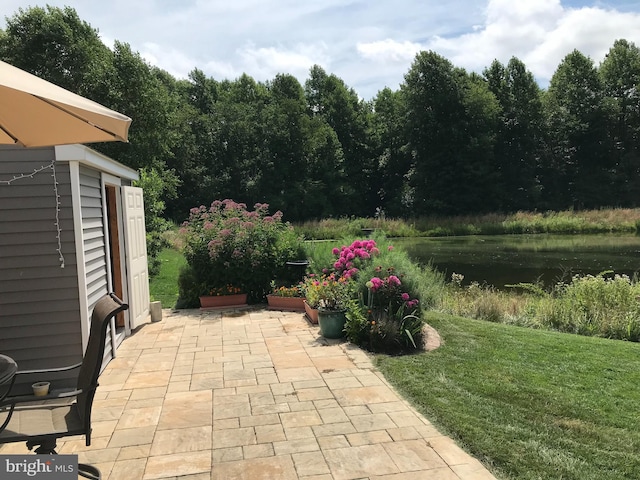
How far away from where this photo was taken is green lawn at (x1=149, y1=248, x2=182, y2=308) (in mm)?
8141

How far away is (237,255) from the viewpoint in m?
7.18

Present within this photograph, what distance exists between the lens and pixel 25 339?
3961 mm

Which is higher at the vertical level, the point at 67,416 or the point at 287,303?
the point at 67,416

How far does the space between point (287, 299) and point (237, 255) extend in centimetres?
102

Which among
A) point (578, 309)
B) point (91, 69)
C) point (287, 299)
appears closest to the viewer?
point (578, 309)

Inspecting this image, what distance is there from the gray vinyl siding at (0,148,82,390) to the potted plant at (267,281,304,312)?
10.8 feet

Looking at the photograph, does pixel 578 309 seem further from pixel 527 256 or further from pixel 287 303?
pixel 527 256

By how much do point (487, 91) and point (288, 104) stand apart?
43.3ft

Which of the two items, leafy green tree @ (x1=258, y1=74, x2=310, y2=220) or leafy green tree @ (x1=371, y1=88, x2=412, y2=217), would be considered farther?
leafy green tree @ (x1=371, y1=88, x2=412, y2=217)

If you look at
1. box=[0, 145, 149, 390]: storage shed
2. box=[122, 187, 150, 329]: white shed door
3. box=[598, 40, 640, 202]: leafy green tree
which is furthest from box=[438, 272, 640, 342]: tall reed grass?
box=[598, 40, 640, 202]: leafy green tree

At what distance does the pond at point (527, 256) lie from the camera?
37.8 feet

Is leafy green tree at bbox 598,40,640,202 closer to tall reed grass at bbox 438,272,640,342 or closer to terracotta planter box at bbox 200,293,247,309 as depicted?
tall reed grass at bbox 438,272,640,342

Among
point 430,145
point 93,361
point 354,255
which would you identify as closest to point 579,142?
point 430,145

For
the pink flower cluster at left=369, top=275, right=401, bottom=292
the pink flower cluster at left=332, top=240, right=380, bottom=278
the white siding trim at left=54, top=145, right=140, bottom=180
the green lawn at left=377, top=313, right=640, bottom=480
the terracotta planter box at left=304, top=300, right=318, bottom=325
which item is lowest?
the green lawn at left=377, top=313, right=640, bottom=480
